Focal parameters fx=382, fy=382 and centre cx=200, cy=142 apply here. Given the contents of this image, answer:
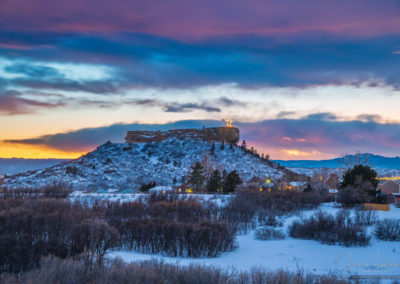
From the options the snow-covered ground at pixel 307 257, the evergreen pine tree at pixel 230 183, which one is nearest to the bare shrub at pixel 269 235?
the snow-covered ground at pixel 307 257

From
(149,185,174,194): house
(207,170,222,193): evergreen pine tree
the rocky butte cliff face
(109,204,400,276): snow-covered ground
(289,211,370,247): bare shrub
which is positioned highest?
the rocky butte cliff face

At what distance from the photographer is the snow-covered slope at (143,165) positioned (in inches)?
2869

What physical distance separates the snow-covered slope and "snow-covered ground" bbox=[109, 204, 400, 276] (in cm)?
5244

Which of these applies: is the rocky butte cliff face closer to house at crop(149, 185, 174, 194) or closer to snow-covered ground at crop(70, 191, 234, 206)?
house at crop(149, 185, 174, 194)

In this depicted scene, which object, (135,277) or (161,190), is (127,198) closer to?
(161,190)

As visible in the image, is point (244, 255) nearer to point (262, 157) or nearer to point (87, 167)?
point (87, 167)

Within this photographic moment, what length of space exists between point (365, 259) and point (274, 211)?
14316 millimetres

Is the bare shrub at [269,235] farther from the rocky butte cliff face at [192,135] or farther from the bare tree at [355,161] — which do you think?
the rocky butte cliff face at [192,135]

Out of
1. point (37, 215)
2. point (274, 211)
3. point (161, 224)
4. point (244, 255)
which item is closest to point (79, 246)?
point (37, 215)

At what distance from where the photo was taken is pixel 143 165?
298 ft

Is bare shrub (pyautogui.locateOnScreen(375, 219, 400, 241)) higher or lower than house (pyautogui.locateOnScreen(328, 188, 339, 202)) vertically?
lower

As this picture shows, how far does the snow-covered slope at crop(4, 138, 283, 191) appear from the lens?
7288cm

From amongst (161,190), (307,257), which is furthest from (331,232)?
(161,190)

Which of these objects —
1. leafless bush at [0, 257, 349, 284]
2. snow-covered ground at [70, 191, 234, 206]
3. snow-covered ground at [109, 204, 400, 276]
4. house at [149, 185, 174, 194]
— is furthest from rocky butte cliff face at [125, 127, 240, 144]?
leafless bush at [0, 257, 349, 284]
